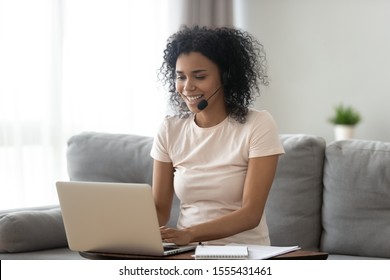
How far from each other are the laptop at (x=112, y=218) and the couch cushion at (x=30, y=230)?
2.49 ft

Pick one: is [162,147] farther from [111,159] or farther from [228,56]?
[111,159]

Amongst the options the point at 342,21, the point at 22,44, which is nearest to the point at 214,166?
the point at 22,44

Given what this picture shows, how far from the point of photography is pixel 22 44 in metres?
3.94

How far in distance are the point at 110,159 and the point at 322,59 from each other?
108 inches

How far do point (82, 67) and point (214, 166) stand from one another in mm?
2238

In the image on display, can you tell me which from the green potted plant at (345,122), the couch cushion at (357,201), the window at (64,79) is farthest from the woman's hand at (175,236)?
the green potted plant at (345,122)

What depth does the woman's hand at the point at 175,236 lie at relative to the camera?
188 cm

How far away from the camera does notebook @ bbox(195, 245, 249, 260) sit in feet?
5.39

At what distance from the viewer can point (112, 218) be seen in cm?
173

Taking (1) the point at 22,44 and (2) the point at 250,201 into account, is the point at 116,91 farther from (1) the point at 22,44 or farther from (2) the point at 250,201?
(2) the point at 250,201

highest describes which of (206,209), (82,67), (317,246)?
(82,67)

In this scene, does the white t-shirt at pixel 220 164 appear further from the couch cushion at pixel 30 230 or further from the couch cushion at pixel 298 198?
the couch cushion at pixel 30 230
